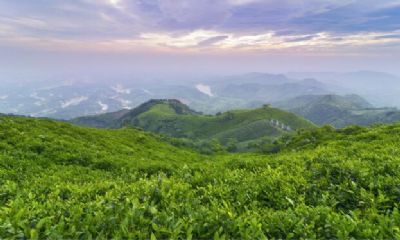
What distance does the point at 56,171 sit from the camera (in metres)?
17.6

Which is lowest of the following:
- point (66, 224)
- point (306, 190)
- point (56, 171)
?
point (56, 171)

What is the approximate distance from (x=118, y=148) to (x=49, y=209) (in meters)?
27.1

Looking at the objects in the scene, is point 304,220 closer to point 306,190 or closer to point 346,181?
point 306,190

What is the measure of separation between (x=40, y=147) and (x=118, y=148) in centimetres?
1238

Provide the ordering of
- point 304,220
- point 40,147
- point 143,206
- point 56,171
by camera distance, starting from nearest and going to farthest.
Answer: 1. point 304,220
2. point 143,206
3. point 56,171
4. point 40,147

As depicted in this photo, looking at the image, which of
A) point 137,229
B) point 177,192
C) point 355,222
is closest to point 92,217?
point 137,229

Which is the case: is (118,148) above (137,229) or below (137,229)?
below

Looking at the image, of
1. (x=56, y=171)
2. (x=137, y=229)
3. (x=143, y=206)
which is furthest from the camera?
(x=56, y=171)

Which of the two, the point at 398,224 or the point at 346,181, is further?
the point at 346,181

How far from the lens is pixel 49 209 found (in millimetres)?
7262

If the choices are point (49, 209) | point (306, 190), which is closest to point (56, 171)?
point (49, 209)

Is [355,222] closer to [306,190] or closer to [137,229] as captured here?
[306,190]

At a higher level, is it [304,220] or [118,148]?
[304,220]

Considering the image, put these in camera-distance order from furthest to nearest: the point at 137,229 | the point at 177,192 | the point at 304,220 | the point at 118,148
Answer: the point at 118,148 < the point at 177,192 < the point at 304,220 < the point at 137,229
